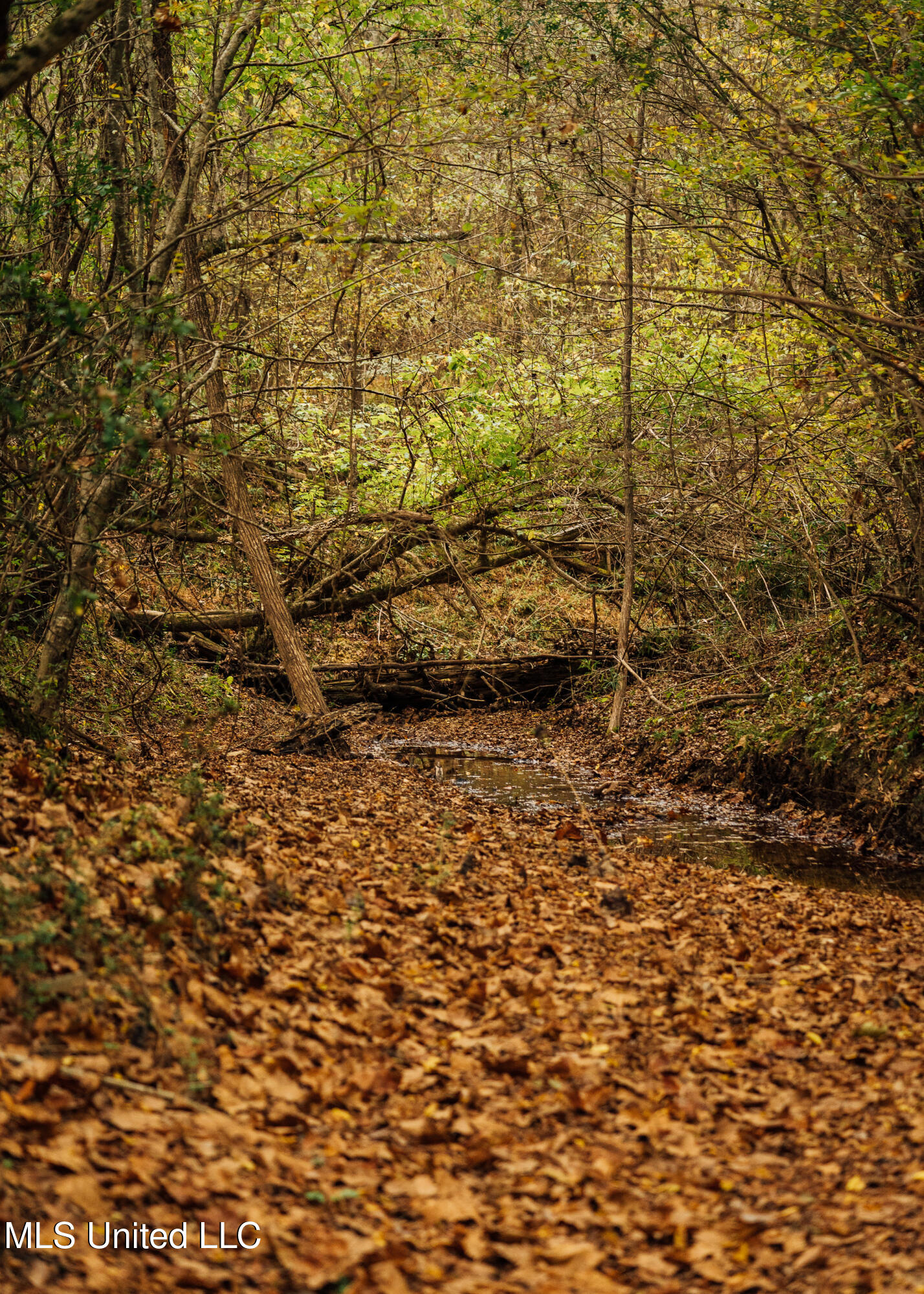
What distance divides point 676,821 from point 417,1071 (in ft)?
22.6

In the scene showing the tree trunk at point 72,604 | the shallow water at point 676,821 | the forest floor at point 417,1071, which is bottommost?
the shallow water at point 676,821

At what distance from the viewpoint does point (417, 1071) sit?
423 centimetres

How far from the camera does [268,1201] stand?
320 centimetres

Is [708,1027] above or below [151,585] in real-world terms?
below

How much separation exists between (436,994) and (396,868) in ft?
6.55

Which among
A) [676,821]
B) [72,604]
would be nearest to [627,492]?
[676,821]

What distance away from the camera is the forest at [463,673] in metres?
3.47

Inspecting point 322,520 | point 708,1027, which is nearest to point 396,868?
point 708,1027

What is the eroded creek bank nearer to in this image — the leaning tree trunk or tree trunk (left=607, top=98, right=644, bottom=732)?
tree trunk (left=607, top=98, right=644, bottom=732)

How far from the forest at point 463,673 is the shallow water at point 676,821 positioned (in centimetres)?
9

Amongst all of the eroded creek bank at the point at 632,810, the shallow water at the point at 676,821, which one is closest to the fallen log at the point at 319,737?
the eroded creek bank at the point at 632,810

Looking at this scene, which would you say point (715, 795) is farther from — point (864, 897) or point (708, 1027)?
point (708, 1027)

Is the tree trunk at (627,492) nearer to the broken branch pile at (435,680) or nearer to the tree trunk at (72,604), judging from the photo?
the broken branch pile at (435,680)

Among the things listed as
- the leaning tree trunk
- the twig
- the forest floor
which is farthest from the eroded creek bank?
the twig
